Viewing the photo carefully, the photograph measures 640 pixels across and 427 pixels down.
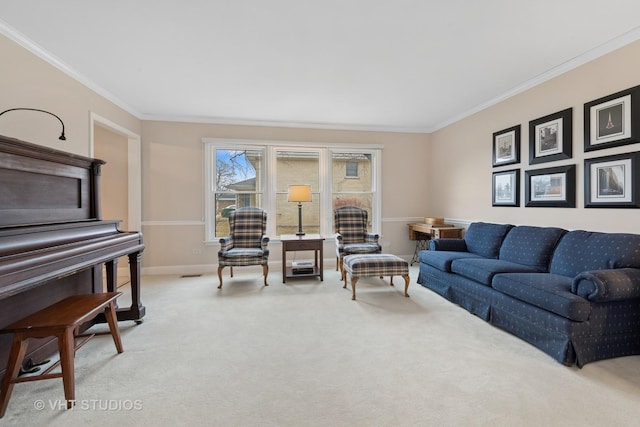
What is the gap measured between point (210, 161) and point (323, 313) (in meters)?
3.20

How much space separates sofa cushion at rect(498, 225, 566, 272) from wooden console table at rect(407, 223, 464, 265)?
118 centimetres

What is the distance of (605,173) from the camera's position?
2.61 meters

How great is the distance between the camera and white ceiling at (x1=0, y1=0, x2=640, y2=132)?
208 cm

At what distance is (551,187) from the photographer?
3.12m

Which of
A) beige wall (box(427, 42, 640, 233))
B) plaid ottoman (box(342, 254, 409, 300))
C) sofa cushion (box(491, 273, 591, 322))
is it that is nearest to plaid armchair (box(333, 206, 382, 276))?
plaid ottoman (box(342, 254, 409, 300))

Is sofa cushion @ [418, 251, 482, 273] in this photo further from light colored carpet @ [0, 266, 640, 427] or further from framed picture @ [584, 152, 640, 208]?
framed picture @ [584, 152, 640, 208]

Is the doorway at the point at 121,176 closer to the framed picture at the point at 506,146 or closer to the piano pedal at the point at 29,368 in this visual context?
the piano pedal at the point at 29,368

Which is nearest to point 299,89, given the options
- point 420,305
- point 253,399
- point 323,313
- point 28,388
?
point 323,313

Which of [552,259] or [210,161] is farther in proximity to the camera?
[210,161]

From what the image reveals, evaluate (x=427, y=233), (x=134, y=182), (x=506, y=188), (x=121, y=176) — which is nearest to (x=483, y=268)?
(x=506, y=188)

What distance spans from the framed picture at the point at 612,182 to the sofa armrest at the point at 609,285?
0.77 meters

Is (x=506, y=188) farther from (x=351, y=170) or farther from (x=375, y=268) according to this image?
(x=351, y=170)

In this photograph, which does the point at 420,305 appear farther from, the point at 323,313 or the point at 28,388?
the point at 28,388

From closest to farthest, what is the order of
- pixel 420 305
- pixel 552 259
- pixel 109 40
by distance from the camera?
1. pixel 109 40
2. pixel 552 259
3. pixel 420 305
